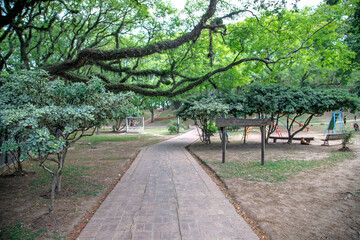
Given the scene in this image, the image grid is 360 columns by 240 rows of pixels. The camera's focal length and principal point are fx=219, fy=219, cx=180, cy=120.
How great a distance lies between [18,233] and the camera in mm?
3223

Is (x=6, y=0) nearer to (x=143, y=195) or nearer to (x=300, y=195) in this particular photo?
(x=143, y=195)

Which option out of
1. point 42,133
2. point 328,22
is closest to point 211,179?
point 42,133

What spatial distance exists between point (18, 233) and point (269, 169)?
6.61m

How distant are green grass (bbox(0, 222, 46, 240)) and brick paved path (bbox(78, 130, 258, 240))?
2.16 feet

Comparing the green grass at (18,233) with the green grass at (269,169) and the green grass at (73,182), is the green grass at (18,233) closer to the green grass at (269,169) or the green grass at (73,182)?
the green grass at (73,182)

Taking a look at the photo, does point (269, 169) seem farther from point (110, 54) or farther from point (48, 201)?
point (110, 54)

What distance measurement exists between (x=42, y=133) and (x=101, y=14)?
12317 mm

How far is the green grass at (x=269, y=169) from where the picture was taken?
20.7 feet

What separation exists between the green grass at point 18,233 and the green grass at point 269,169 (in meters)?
4.64

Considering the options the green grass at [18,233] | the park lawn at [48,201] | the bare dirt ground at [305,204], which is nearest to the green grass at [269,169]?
the bare dirt ground at [305,204]

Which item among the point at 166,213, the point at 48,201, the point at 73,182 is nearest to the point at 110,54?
the point at 73,182

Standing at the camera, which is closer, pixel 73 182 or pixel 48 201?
pixel 48 201

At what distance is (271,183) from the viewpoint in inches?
223

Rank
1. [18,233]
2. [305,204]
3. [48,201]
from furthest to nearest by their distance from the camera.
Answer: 1. [48,201]
2. [305,204]
3. [18,233]
